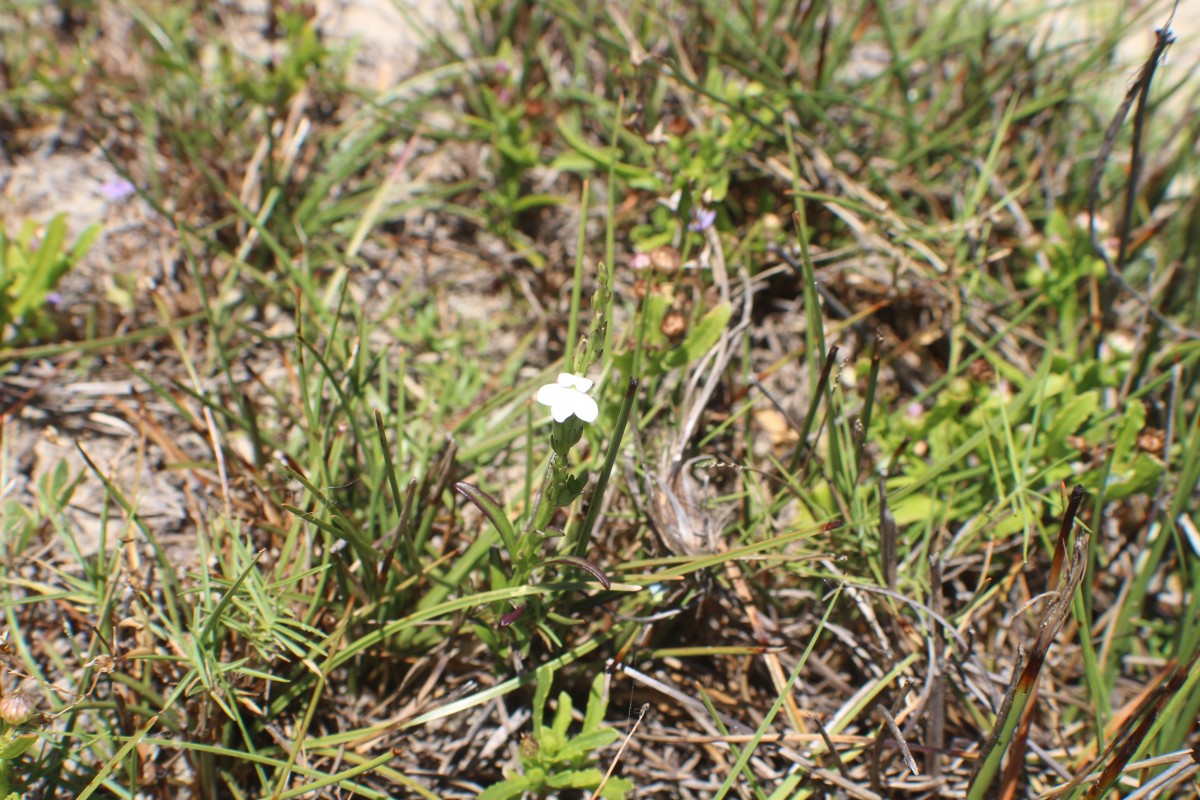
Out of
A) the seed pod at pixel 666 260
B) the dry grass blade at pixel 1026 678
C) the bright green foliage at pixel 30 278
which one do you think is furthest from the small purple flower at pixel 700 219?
the bright green foliage at pixel 30 278

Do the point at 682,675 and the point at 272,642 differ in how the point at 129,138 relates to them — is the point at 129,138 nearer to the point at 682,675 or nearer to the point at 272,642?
the point at 272,642

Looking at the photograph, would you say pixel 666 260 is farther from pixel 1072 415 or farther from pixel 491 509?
pixel 1072 415

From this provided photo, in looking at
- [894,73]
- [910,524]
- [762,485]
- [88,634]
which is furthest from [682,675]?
[894,73]

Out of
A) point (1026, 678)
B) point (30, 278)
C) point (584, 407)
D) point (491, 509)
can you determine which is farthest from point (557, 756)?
point (30, 278)

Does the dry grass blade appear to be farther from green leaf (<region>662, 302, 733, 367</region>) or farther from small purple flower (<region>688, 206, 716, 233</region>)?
small purple flower (<region>688, 206, 716, 233</region>)

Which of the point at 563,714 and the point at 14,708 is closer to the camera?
the point at 14,708

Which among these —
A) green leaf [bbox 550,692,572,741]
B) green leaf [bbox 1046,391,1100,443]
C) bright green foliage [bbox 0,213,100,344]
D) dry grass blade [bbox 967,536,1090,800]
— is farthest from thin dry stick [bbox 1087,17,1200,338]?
bright green foliage [bbox 0,213,100,344]

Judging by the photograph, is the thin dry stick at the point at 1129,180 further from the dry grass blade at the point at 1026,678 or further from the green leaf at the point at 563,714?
the green leaf at the point at 563,714
